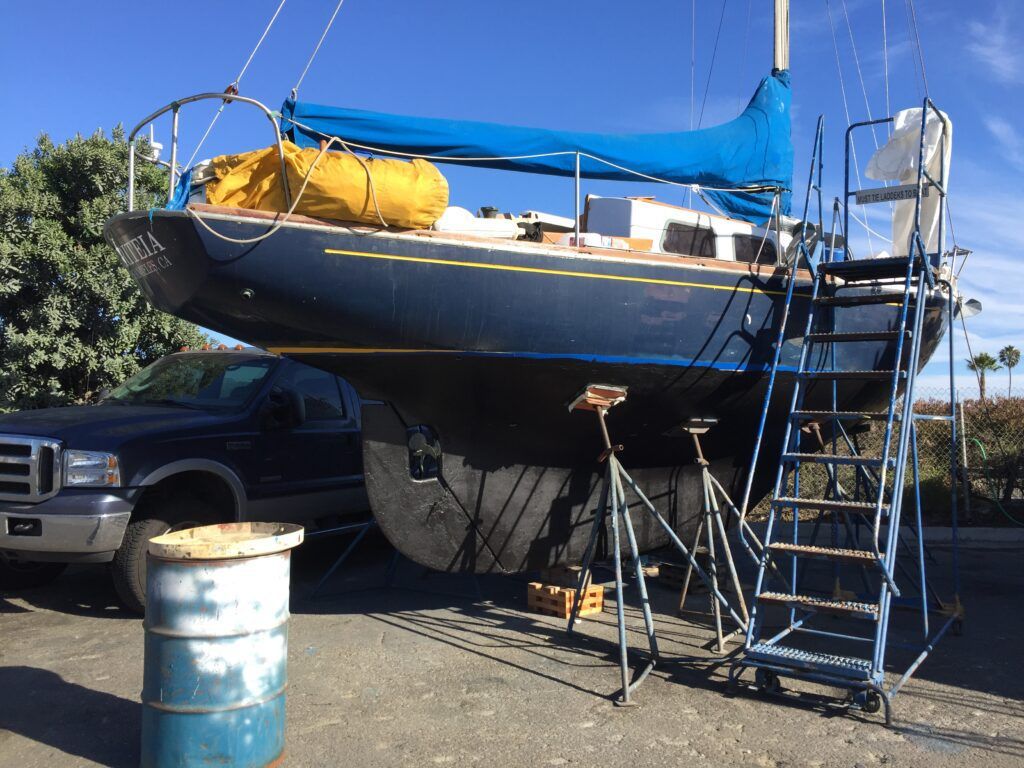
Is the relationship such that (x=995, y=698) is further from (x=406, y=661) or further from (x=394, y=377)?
(x=394, y=377)

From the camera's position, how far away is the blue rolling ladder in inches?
183

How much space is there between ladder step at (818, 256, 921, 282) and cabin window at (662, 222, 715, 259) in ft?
3.22

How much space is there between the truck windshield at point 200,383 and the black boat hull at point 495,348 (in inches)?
72.4

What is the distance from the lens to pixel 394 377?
5.64 meters

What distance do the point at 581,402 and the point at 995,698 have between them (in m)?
2.90

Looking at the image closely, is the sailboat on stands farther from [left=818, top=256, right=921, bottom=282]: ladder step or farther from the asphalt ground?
the asphalt ground

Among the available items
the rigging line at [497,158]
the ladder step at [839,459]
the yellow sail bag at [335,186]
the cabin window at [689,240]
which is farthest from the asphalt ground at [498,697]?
the rigging line at [497,158]

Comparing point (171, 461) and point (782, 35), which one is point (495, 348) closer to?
point (171, 461)

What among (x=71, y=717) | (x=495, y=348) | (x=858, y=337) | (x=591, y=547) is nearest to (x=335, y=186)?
(x=495, y=348)

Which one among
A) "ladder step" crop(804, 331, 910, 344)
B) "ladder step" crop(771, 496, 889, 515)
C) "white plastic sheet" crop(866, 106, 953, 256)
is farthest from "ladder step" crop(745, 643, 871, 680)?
"white plastic sheet" crop(866, 106, 953, 256)

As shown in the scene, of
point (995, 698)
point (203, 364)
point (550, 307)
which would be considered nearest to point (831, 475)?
point (995, 698)

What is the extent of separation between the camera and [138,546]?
5.93 metres

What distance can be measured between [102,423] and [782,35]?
728 centimetres

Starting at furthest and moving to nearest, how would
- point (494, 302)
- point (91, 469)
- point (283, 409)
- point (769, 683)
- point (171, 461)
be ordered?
point (283, 409) < point (171, 461) < point (91, 469) < point (494, 302) < point (769, 683)
